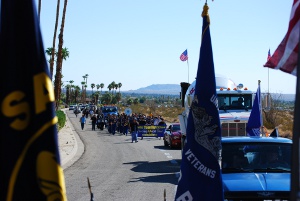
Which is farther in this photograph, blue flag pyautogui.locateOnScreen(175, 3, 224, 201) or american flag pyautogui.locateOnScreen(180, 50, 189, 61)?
american flag pyautogui.locateOnScreen(180, 50, 189, 61)

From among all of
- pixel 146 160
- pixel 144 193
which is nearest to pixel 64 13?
pixel 146 160

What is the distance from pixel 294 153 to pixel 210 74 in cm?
236

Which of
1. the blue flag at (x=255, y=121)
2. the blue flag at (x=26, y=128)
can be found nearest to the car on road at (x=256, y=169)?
the blue flag at (x=26, y=128)

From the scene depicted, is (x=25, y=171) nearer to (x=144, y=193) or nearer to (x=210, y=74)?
(x=210, y=74)

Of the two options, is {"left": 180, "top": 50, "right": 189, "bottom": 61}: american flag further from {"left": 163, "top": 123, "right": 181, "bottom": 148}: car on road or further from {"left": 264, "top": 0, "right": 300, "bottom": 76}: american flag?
{"left": 264, "top": 0, "right": 300, "bottom": 76}: american flag

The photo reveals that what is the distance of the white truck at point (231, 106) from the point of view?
20.8m

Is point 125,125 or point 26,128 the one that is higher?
point 26,128

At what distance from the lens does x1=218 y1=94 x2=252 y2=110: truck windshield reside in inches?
843

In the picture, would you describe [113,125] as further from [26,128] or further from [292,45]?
[26,128]

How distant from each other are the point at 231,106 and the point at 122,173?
197 inches

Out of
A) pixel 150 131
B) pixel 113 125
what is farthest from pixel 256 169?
pixel 113 125

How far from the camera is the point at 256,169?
29.9ft

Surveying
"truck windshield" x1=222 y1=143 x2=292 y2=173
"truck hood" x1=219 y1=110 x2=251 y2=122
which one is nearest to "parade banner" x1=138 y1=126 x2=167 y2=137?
"truck hood" x1=219 y1=110 x2=251 y2=122

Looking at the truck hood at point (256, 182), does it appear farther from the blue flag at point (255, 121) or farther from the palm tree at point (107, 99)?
the palm tree at point (107, 99)
